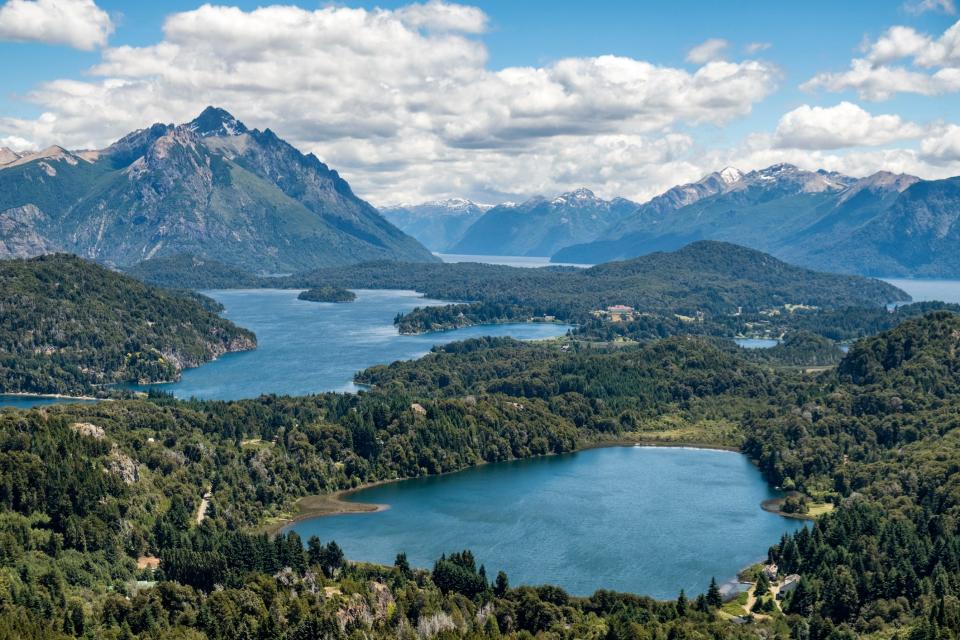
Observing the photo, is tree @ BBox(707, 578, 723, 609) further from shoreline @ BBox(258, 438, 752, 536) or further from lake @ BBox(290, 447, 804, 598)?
shoreline @ BBox(258, 438, 752, 536)

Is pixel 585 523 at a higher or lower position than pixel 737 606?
higher

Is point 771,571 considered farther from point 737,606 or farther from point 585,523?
point 585,523

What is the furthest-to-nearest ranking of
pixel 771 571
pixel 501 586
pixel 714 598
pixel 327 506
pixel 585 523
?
pixel 327 506 → pixel 585 523 → pixel 771 571 → pixel 501 586 → pixel 714 598

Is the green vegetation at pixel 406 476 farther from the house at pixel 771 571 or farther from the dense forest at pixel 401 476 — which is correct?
the house at pixel 771 571

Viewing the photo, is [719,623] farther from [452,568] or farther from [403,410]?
[403,410]

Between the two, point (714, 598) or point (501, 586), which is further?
point (501, 586)

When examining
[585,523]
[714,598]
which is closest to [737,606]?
[714,598]

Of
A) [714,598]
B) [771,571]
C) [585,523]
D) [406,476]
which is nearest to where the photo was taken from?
[714,598]
